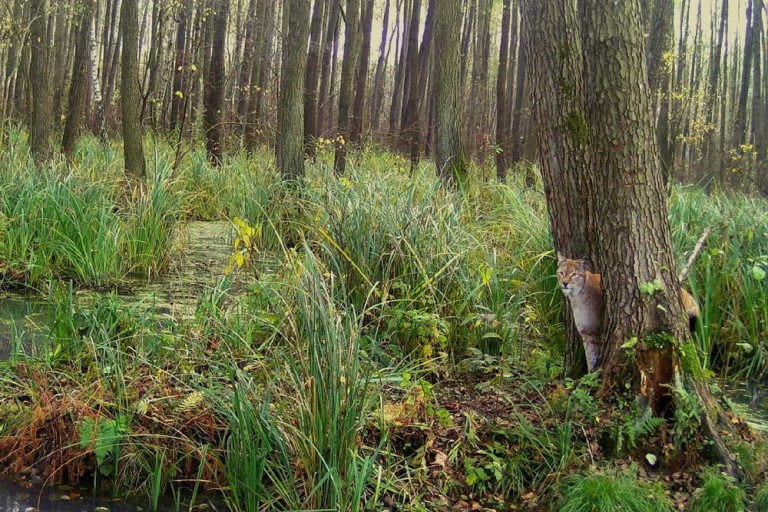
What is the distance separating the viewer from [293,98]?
838 cm

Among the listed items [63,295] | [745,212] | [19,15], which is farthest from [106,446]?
[19,15]

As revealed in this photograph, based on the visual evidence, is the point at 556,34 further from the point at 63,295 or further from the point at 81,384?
the point at 63,295

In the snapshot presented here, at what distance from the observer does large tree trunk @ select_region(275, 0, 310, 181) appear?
827 centimetres

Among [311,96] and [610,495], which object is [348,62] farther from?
[610,495]

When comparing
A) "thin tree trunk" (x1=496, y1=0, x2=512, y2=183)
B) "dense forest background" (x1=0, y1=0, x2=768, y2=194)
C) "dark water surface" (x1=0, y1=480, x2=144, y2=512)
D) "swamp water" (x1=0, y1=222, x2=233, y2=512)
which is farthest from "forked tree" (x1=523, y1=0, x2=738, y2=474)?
"thin tree trunk" (x1=496, y1=0, x2=512, y2=183)

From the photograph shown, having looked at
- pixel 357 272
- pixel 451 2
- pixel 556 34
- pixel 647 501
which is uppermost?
pixel 451 2

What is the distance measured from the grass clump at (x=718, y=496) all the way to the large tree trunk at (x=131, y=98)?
6816 mm

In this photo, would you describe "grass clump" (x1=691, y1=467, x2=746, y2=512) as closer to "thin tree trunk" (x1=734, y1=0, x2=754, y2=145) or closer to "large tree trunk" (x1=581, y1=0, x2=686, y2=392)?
"large tree trunk" (x1=581, y1=0, x2=686, y2=392)

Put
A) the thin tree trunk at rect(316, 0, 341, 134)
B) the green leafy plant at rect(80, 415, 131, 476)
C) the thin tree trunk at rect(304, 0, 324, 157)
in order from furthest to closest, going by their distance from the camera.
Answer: the thin tree trunk at rect(316, 0, 341, 134), the thin tree trunk at rect(304, 0, 324, 157), the green leafy plant at rect(80, 415, 131, 476)

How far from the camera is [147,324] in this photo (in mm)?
4062

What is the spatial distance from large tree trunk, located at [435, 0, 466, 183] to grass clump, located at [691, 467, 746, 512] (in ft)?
20.8

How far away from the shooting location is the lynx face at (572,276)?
141 inches

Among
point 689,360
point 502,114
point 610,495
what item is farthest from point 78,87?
point 610,495

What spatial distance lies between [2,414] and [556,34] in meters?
3.43
